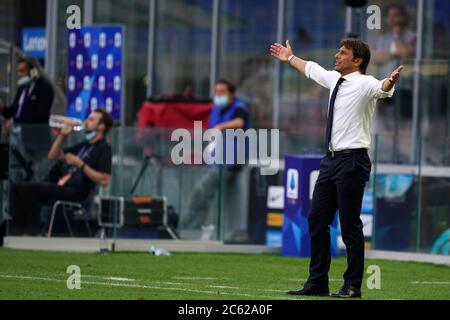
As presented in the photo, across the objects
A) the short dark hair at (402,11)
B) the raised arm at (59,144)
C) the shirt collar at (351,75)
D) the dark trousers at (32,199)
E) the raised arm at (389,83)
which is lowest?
the dark trousers at (32,199)

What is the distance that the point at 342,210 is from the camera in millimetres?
11203

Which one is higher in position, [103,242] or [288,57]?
[288,57]

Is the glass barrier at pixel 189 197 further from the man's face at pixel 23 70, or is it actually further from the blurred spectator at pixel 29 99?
the man's face at pixel 23 70

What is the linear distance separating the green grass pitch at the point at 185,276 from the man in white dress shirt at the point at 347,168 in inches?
15.5

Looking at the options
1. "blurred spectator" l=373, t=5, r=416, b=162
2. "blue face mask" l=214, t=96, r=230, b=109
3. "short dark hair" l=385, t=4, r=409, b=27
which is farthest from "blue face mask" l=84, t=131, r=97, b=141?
"short dark hair" l=385, t=4, r=409, b=27

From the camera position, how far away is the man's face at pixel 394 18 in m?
20.9

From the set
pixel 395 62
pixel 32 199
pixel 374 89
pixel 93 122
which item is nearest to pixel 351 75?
pixel 374 89

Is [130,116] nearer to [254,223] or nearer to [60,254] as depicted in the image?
[254,223]

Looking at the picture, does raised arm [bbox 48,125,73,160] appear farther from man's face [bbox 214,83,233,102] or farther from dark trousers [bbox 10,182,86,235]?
man's face [bbox 214,83,233,102]

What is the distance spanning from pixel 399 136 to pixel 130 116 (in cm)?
699

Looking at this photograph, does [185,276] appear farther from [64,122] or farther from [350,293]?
[64,122]

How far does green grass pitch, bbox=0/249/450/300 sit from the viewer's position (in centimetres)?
1111

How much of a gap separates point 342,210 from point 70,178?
698cm

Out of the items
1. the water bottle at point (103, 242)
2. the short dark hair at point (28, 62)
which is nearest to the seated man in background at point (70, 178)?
the water bottle at point (103, 242)
